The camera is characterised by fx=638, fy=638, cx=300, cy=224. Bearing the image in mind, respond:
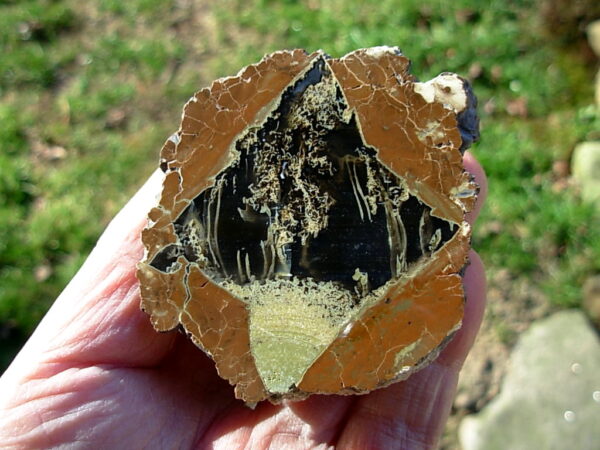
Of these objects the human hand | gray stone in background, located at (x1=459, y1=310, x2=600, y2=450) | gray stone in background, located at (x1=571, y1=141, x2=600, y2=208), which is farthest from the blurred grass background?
the human hand

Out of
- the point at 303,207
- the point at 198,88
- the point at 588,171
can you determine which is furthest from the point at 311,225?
the point at 198,88

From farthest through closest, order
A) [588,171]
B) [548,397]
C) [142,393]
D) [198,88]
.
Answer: [198,88], [588,171], [548,397], [142,393]

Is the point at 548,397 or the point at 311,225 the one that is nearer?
the point at 311,225

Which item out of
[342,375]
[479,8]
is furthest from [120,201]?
[479,8]

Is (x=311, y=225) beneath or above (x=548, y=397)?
above

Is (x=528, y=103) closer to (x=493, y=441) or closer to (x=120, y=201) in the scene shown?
(x=493, y=441)

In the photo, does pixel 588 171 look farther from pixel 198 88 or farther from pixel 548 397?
pixel 198 88

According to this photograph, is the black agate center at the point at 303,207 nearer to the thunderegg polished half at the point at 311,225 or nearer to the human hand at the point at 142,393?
the thunderegg polished half at the point at 311,225
